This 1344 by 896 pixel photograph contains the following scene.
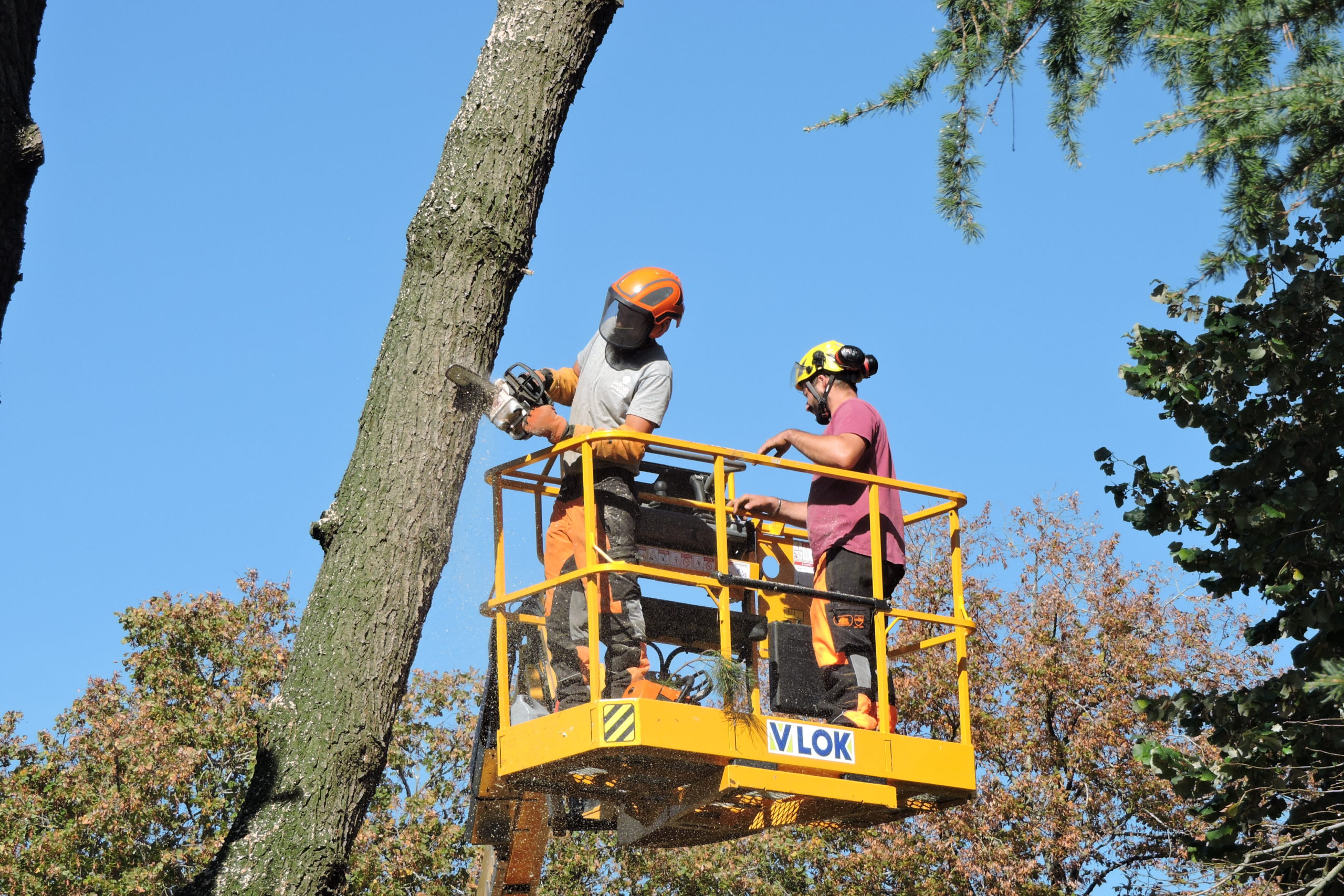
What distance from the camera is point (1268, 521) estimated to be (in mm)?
6668

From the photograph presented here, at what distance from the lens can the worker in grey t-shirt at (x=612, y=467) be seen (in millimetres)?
6883

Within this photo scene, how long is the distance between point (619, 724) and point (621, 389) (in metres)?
1.68

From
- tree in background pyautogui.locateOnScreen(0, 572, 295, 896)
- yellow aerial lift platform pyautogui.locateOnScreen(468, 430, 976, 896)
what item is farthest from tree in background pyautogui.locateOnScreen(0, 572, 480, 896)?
yellow aerial lift platform pyautogui.locateOnScreen(468, 430, 976, 896)

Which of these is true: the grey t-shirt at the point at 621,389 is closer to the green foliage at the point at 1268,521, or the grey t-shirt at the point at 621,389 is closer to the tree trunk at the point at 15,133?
the green foliage at the point at 1268,521

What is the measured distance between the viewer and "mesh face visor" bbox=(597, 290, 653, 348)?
7281mm

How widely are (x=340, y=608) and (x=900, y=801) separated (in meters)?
3.45

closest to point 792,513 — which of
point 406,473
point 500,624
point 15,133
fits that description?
point 500,624

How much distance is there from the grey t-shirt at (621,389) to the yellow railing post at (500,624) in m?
0.38

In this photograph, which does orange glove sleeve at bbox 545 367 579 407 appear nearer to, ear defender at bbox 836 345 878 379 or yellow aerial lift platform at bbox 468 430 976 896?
yellow aerial lift platform at bbox 468 430 976 896

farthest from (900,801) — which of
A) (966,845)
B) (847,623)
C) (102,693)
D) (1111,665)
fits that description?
(102,693)

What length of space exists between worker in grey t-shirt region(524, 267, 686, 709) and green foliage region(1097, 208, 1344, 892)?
2.14 m

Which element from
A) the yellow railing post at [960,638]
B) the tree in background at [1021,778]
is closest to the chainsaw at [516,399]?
the yellow railing post at [960,638]

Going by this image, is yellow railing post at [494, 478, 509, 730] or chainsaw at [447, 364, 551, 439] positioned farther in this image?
yellow railing post at [494, 478, 509, 730]

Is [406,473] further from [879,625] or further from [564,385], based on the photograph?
[879,625]
